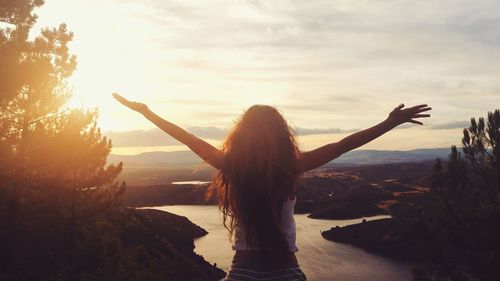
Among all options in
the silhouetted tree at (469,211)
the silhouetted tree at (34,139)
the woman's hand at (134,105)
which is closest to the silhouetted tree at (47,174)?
the silhouetted tree at (34,139)

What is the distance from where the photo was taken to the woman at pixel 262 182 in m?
3.52

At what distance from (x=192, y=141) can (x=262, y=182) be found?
717mm

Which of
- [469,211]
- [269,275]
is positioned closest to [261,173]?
[269,275]

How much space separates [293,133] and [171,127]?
42.3 inches

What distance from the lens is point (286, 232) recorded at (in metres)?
3.62

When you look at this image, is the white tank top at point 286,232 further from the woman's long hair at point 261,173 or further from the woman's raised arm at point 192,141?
the woman's raised arm at point 192,141

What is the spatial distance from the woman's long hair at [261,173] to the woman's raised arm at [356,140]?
0.44ft

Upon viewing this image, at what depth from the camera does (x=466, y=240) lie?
18.1 meters

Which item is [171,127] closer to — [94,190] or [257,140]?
[257,140]

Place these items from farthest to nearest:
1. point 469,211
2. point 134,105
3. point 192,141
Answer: point 469,211 → point 134,105 → point 192,141

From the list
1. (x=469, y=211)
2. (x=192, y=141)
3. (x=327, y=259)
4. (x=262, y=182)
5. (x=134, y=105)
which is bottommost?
(x=327, y=259)

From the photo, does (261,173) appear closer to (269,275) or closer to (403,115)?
(269,275)

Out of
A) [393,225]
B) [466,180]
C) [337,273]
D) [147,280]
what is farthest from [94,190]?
[393,225]

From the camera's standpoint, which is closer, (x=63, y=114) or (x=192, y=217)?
(x=63, y=114)
